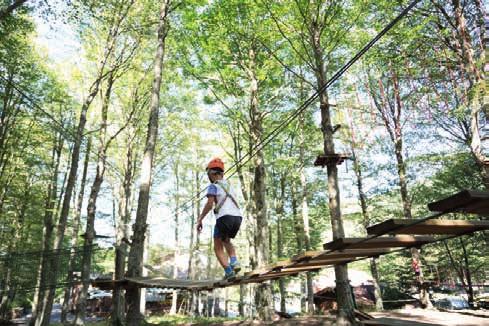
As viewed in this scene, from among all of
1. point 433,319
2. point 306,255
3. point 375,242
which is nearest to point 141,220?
point 306,255

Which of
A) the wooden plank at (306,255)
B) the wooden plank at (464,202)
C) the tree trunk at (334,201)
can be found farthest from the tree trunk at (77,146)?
the wooden plank at (464,202)

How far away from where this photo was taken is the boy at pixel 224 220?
4.33 metres

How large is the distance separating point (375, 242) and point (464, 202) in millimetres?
1236

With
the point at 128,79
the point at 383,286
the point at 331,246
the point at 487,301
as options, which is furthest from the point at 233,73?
the point at 383,286

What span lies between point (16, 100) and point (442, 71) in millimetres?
18266

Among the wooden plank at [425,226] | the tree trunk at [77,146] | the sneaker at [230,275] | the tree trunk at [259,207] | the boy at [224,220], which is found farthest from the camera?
the tree trunk at [77,146]

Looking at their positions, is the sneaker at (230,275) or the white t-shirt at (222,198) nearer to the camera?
the sneaker at (230,275)

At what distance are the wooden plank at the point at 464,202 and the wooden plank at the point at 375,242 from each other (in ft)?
2.68

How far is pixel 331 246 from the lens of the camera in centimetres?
287

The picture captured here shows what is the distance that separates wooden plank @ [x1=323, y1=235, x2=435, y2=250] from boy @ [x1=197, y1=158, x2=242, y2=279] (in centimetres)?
169

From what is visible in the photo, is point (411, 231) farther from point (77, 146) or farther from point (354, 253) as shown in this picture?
point (77, 146)

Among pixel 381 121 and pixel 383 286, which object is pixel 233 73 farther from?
Result: pixel 383 286

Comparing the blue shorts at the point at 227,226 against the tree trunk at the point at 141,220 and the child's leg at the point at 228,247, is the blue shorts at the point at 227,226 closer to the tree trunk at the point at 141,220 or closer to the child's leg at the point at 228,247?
the child's leg at the point at 228,247

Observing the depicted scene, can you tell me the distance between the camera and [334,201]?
6.81 m
